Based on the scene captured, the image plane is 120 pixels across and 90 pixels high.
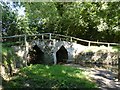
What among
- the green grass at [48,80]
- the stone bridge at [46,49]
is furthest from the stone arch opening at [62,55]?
the green grass at [48,80]

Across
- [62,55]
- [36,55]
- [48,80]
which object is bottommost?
[48,80]

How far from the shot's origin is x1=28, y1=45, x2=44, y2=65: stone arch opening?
18208 millimetres

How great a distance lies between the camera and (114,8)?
10289 mm

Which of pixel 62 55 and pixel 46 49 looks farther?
pixel 62 55

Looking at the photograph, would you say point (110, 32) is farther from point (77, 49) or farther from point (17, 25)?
point (17, 25)

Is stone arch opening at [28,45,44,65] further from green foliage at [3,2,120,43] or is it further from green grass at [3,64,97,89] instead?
green grass at [3,64,97,89]

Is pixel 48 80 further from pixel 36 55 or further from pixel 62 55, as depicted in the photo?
pixel 62 55

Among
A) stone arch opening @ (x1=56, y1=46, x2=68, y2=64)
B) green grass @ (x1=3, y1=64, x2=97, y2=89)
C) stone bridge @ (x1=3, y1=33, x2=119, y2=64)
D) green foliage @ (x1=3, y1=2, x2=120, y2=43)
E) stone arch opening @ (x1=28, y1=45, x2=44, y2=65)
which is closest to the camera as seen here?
green grass @ (x1=3, y1=64, x2=97, y2=89)

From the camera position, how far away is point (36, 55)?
19016 millimetres

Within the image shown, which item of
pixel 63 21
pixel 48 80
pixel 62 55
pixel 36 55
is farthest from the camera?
pixel 63 21

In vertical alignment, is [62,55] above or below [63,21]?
below

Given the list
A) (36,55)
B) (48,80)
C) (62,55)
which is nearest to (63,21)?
(62,55)

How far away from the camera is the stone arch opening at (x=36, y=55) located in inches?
717

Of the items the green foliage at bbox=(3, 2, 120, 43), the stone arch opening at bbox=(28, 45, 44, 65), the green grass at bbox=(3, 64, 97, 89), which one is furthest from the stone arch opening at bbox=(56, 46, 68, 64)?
the green grass at bbox=(3, 64, 97, 89)
